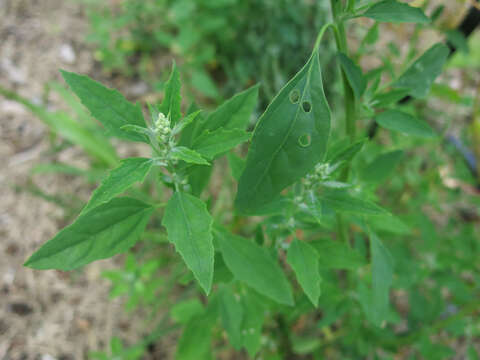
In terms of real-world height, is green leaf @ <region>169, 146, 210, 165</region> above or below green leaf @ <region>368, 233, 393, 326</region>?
above

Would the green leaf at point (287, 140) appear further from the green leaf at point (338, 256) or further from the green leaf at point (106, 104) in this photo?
the green leaf at point (338, 256)

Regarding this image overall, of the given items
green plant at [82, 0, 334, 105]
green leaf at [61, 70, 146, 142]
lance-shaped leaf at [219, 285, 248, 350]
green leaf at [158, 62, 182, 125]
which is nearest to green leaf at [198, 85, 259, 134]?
green leaf at [158, 62, 182, 125]

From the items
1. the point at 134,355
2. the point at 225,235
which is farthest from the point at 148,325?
the point at 225,235

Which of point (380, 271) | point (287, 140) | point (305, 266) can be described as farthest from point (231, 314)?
point (287, 140)

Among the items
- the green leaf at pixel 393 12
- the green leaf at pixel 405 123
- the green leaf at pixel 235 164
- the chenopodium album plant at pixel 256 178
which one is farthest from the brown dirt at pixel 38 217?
the green leaf at pixel 393 12

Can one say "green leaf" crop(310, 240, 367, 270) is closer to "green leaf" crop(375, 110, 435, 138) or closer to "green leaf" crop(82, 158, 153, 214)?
"green leaf" crop(375, 110, 435, 138)

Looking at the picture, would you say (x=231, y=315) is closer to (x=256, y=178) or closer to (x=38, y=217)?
(x=256, y=178)

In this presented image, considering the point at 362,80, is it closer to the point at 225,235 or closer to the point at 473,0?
the point at 225,235
